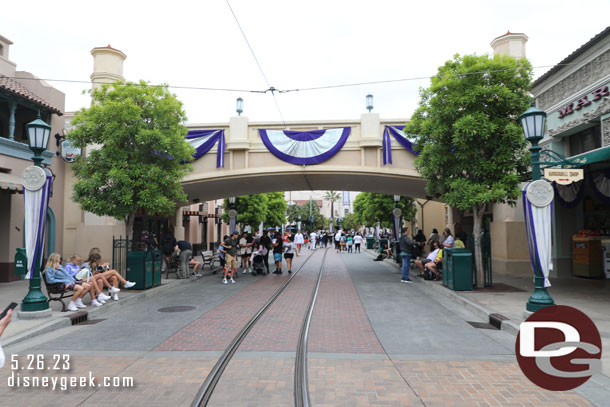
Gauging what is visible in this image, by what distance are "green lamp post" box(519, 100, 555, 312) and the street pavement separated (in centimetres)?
113

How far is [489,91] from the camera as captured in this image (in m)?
10.7

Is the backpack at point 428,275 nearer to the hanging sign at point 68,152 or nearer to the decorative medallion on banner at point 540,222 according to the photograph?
the decorative medallion on banner at point 540,222

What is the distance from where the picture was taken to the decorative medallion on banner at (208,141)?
56.0 ft

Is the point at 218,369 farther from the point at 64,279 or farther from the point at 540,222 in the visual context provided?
the point at 540,222

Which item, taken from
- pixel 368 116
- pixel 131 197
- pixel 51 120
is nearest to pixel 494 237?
pixel 368 116

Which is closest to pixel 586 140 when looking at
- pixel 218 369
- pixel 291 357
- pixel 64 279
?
pixel 291 357

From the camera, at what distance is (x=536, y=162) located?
25.7 ft

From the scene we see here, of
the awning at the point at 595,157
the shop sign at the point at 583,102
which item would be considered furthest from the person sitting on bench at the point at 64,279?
the shop sign at the point at 583,102

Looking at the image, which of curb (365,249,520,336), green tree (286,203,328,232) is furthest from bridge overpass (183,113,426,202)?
green tree (286,203,328,232)

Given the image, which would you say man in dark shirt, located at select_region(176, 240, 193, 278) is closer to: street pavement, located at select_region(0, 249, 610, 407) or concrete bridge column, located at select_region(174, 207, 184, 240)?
street pavement, located at select_region(0, 249, 610, 407)

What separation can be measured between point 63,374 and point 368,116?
14422 millimetres

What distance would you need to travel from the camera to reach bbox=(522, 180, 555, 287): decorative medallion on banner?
7648mm

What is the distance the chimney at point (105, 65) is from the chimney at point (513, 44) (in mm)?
16254

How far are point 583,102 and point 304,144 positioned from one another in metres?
9.89
